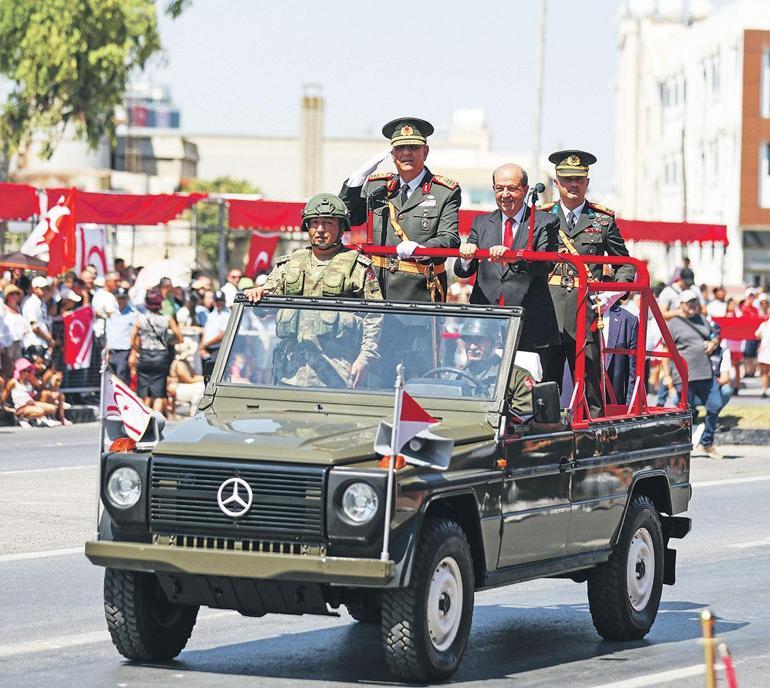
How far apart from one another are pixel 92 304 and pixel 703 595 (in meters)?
14.9

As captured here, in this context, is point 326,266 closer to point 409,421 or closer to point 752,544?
point 409,421

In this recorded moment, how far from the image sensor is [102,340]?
83.1 ft

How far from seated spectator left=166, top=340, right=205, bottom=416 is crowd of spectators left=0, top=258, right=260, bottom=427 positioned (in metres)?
0.01

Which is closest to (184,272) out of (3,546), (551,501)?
(3,546)

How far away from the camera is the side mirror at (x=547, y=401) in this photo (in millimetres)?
8812

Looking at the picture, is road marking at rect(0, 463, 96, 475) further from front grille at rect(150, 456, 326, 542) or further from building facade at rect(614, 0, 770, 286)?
building facade at rect(614, 0, 770, 286)

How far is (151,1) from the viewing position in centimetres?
4191

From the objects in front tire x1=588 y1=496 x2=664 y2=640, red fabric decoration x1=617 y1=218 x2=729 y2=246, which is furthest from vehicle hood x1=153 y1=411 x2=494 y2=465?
red fabric decoration x1=617 y1=218 x2=729 y2=246

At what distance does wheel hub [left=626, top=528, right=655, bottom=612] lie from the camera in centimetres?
1009

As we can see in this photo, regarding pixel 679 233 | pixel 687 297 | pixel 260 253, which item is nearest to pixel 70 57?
pixel 260 253

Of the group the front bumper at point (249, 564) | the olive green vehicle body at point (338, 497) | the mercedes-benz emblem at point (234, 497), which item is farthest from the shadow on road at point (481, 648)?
the mercedes-benz emblem at point (234, 497)

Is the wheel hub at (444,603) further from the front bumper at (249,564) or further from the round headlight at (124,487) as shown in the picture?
the round headlight at (124,487)

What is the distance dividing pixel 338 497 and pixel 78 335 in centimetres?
1718

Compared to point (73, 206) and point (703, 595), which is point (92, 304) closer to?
point (73, 206)
